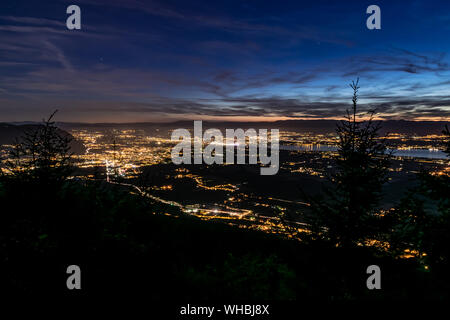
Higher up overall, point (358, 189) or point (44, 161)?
point (44, 161)

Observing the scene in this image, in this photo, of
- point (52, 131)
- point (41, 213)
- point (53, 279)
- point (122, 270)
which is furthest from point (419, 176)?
point (52, 131)

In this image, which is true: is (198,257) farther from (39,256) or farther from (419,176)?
(419,176)

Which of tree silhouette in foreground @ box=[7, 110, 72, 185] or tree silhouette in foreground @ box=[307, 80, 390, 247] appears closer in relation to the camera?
tree silhouette in foreground @ box=[7, 110, 72, 185]

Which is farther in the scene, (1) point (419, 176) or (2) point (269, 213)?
(2) point (269, 213)

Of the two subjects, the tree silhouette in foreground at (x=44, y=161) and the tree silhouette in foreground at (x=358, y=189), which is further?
the tree silhouette in foreground at (x=358, y=189)
